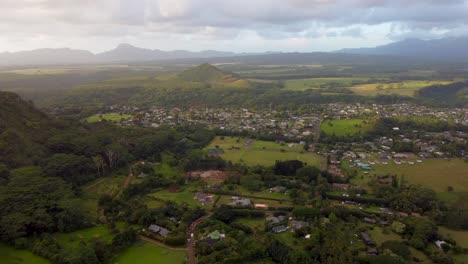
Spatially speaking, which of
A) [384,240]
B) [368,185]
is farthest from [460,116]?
[384,240]

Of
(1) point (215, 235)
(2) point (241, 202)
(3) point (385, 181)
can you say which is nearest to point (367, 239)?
(2) point (241, 202)

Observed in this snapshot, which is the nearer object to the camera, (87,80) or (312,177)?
(312,177)

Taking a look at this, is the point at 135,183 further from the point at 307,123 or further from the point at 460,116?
the point at 460,116

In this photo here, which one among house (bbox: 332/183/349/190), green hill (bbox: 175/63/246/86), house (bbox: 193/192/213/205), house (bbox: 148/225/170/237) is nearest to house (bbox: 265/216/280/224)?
house (bbox: 193/192/213/205)

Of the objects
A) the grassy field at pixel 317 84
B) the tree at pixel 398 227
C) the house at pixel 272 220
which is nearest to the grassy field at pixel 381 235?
the tree at pixel 398 227

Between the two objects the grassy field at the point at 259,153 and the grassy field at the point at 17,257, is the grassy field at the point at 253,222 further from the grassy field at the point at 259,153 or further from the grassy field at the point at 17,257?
the grassy field at the point at 17,257
